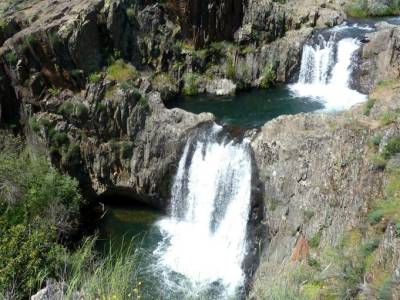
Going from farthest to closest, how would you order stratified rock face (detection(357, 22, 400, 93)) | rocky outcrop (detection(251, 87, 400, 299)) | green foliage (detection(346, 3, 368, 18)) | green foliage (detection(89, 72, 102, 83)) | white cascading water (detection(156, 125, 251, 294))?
green foliage (detection(346, 3, 368, 18)) < stratified rock face (detection(357, 22, 400, 93)) < green foliage (detection(89, 72, 102, 83)) < white cascading water (detection(156, 125, 251, 294)) < rocky outcrop (detection(251, 87, 400, 299))

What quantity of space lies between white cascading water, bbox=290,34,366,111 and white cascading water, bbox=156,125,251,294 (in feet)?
37.0

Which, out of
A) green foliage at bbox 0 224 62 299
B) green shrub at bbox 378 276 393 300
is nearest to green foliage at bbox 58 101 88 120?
green foliage at bbox 0 224 62 299

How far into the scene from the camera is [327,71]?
38.7 meters

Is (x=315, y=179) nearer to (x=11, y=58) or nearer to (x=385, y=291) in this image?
(x=385, y=291)

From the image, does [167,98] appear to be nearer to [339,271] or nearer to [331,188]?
[331,188]

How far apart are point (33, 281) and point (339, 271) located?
9.53m

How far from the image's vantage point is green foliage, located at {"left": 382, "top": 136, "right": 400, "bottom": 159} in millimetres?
21094

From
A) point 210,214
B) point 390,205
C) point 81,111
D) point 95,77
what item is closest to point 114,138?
point 81,111

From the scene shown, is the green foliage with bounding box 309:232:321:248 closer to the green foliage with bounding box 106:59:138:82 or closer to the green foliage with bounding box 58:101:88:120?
the green foliage with bounding box 58:101:88:120

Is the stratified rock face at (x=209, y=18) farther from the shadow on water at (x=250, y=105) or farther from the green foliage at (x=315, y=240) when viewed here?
the green foliage at (x=315, y=240)

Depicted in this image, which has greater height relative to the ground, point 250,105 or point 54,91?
point 54,91

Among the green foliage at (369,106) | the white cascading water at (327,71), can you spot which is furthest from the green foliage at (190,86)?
the green foliage at (369,106)

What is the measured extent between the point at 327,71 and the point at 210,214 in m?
15.8

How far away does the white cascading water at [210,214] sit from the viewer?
2616 centimetres
